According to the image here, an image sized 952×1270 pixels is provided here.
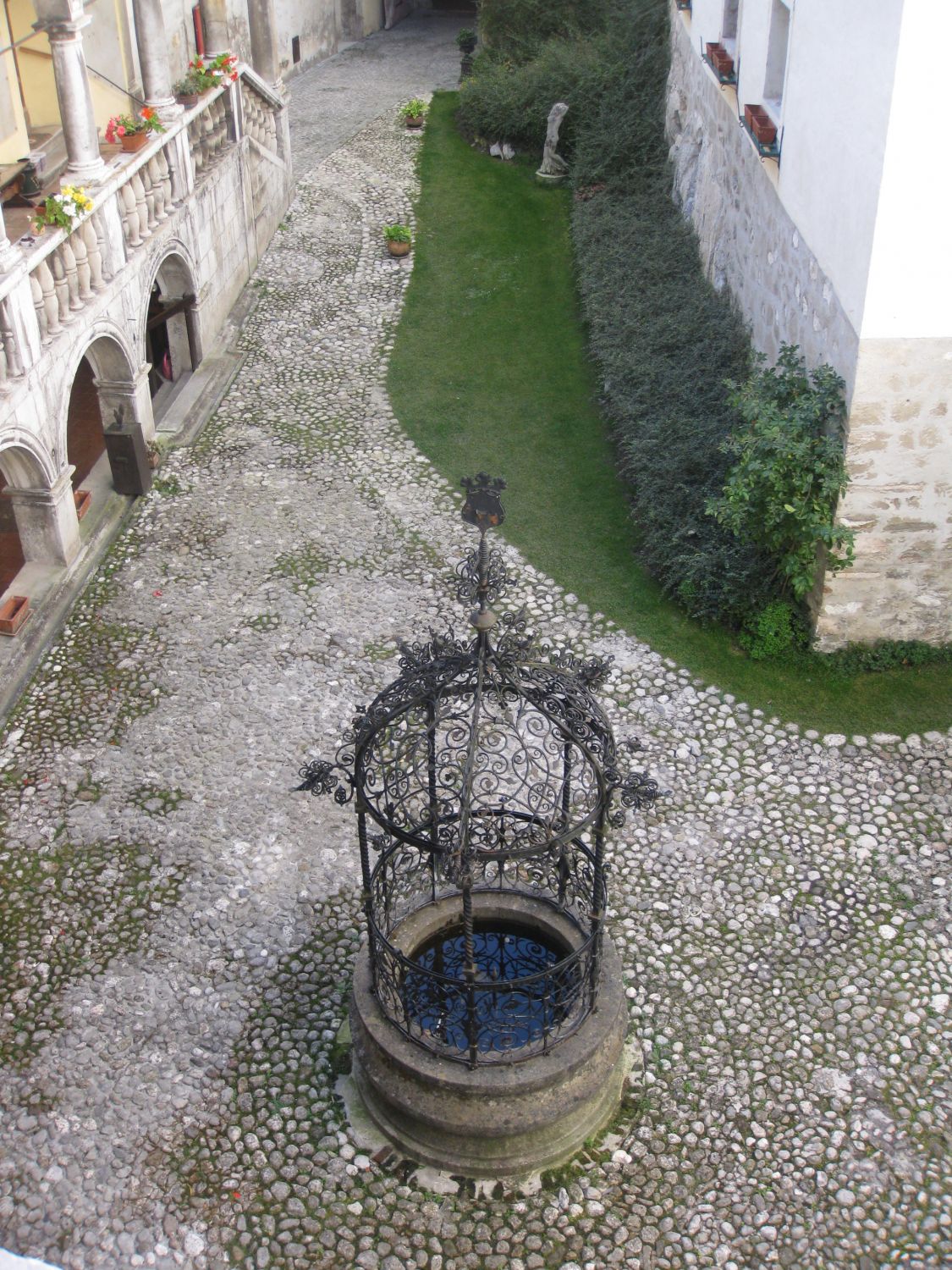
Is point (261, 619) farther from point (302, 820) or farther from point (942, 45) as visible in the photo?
point (942, 45)

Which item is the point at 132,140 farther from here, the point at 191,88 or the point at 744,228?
the point at 744,228

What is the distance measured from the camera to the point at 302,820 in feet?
30.6

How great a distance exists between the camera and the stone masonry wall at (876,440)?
9.46 meters

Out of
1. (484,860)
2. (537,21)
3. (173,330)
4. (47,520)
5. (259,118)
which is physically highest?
(537,21)

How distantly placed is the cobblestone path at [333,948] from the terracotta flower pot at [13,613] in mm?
399

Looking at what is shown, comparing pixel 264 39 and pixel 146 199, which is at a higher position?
pixel 264 39

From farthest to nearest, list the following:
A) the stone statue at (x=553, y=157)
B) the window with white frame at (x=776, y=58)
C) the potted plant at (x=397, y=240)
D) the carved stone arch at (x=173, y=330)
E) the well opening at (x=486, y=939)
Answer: the stone statue at (x=553, y=157) < the potted plant at (x=397, y=240) < the carved stone arch at (x=173, y=330) < the window with white frame at (x=776, y=58) < the well opening at (x=486, y=939)

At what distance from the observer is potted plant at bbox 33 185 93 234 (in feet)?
36.5

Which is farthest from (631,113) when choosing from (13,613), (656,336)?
(13,613)

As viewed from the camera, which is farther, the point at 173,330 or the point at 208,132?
the point at 208,132

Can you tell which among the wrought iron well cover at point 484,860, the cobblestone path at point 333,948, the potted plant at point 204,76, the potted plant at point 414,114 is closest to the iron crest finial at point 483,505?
the wrought iron well cover at point 484,860

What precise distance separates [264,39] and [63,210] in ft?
27.0

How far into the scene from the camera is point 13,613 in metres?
10.9

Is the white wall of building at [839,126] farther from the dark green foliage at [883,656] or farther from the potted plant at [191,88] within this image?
the potted plant at [191,88]
